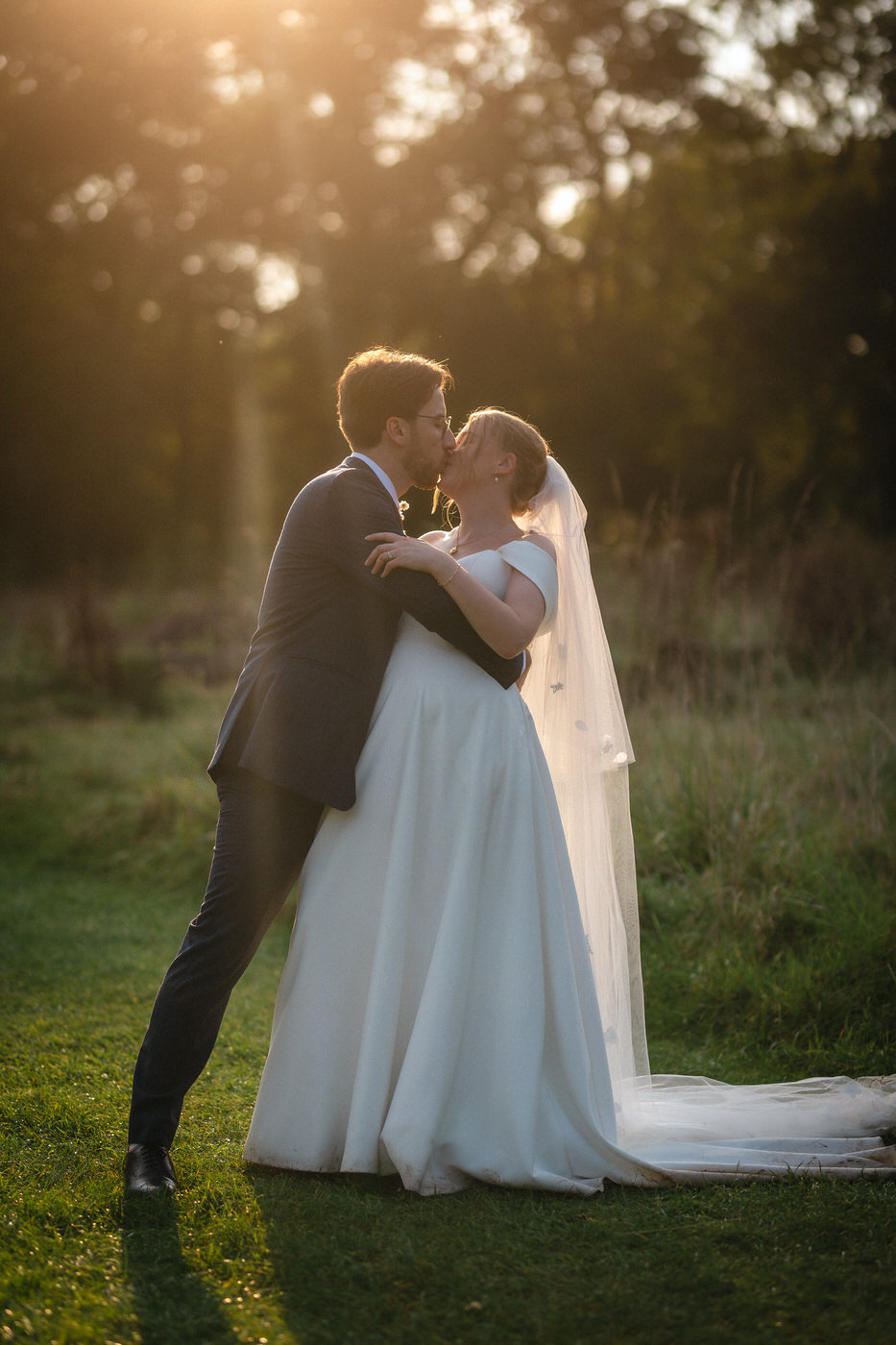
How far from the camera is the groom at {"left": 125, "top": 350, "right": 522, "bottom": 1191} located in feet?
9.23

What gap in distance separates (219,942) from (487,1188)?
35.4 inches

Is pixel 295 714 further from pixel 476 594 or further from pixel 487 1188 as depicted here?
pixel 487 1188

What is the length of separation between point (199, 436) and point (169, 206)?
4.71 m

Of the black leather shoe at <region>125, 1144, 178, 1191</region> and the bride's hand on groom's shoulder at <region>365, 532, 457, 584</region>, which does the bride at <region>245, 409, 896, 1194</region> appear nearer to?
the bride's hand on groom's shoulder at <region>365, 532, 457, 584</region>

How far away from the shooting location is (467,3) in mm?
17453

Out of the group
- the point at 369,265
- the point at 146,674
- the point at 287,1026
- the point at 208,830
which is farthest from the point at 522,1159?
the point at 369,265

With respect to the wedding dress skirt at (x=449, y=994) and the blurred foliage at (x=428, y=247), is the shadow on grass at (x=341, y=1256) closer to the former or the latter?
the wedding dress skirt at (x=449, y=994)

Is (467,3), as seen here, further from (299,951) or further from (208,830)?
(299,951)

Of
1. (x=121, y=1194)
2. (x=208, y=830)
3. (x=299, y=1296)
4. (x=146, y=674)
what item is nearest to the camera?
(x=299, y=1296)

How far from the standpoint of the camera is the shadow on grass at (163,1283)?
218 centimetres

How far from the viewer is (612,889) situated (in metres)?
3.44

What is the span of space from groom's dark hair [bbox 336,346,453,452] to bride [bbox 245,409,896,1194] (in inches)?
14.9

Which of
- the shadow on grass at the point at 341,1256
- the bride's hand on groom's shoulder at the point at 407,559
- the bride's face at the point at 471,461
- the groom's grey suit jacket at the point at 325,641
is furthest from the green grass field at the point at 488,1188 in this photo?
the bride's face at the point at 471,461

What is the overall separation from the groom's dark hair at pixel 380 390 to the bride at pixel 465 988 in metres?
0.38
